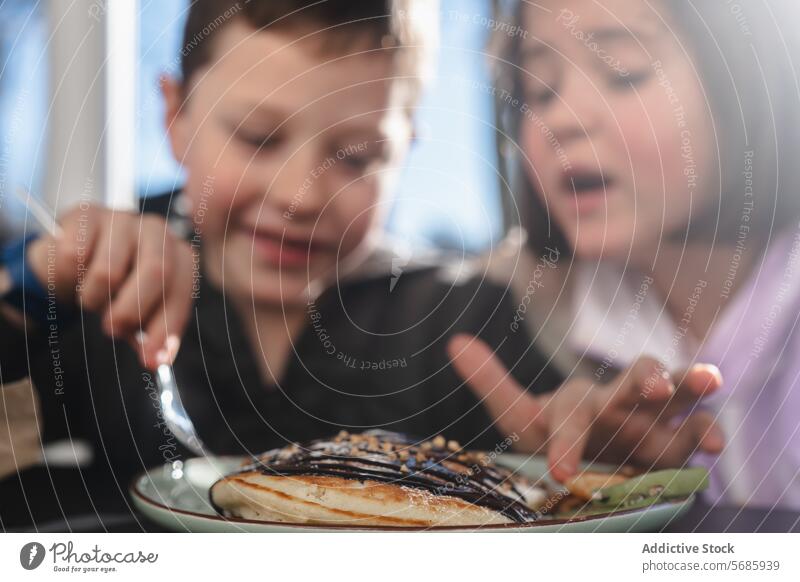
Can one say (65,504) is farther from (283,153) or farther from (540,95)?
(540,95)

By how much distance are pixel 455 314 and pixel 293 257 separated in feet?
0.48

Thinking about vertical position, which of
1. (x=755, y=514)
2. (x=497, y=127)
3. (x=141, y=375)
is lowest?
(x=755, y=514)

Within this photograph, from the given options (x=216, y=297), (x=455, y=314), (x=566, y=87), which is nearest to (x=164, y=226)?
(x=216, y=297)

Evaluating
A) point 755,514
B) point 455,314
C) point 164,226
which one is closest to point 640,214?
point 455,314

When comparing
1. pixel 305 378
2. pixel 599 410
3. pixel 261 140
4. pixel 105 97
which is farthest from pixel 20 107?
pixel 599 410

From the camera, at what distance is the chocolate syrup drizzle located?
0.65 meters

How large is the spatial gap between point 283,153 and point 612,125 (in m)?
0.28

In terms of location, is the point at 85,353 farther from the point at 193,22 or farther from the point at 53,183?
the point at 193,22

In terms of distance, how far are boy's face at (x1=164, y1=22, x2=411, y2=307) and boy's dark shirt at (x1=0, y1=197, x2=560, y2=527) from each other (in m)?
0.04

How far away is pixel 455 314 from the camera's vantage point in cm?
70

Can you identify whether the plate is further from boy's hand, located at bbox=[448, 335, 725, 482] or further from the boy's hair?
the boy's hair

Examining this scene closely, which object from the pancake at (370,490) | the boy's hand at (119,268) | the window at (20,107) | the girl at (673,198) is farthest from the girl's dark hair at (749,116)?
the window at (20,107)

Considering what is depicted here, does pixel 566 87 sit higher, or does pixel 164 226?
pixel 566 87
